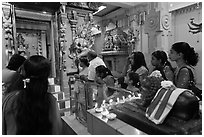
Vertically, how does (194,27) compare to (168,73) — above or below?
above

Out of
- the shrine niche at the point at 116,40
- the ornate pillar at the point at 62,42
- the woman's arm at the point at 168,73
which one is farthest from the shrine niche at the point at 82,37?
the woman's arm at the point at 168,73

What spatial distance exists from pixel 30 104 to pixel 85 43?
275 cm

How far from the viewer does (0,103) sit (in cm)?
92

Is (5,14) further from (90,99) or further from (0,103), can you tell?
(0,103)

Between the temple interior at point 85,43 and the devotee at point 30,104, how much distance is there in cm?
32

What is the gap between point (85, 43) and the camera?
11.5ft

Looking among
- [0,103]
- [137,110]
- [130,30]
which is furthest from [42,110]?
[130,30]

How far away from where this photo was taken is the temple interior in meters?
0.90

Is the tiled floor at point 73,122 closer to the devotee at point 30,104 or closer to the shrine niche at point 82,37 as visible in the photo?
the devotee at point 30,104

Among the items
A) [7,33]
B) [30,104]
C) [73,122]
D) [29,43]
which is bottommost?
[73,122]

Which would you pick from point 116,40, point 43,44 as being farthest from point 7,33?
point 116,40

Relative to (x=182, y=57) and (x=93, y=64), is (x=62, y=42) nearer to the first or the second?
(x=93, y=64)

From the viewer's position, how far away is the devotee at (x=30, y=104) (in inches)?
33.7

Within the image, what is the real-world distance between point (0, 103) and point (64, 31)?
251 centimetres
